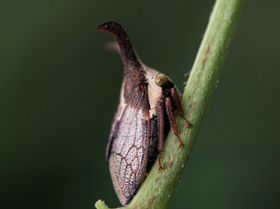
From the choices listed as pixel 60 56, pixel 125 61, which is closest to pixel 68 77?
pixel 60 56

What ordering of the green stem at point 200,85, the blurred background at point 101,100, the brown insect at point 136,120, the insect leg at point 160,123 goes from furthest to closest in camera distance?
the blurred background at point 101,100 < the brown insect at point 136,120 < the insect leg at point 160,123 < the green stem at point 200,85

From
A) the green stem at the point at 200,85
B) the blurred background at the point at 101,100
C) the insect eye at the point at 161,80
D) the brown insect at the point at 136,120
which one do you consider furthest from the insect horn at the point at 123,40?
the blurred background at the point at 101,100

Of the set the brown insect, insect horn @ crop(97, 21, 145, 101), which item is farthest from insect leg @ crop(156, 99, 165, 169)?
insect horn @ crop(97, 21, 145, 101)

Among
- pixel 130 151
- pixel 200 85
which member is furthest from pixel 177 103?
pixel 130 151

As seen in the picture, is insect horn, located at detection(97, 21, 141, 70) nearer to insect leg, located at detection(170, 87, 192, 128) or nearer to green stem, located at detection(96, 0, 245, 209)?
insect leg, located at detection(170, 87, 192, 128)

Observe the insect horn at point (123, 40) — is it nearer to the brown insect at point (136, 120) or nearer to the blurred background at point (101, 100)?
the brown insect at point (136, 120)

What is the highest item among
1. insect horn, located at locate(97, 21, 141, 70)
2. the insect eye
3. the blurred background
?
insect horn, located at locate(97, 21, 141, 70)
